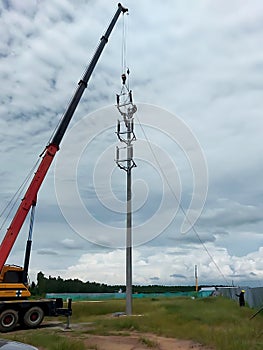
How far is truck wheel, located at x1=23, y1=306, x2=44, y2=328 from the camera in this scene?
66.2 feet

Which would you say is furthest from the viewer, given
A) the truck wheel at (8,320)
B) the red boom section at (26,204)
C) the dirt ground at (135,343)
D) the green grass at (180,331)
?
the truck wheel at (8,320)

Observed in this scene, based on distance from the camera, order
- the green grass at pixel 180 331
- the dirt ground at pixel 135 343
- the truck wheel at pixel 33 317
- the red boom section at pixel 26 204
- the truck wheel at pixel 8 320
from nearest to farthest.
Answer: the green grass at pixel 180 331 < the dirt ground at pixel 135 343 < the red boom section at pixel 26 204 < the truck wheel at pixel 8 320 < the truck wheel at pixel 33 317

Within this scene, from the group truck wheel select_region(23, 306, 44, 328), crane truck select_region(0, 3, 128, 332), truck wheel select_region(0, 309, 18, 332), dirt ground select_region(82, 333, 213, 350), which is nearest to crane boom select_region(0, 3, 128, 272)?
crane truck select_region(0, 3, 128, 332)

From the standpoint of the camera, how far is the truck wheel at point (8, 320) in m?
19.2

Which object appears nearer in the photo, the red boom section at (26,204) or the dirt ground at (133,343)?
the dirt ground at (133,343)

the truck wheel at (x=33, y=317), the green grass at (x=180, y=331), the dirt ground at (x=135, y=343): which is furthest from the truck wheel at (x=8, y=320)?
the dirt ground at (x=135, y=343)

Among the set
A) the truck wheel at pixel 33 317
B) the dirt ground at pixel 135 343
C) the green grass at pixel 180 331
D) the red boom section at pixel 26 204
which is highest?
the red boom section at pixel 26 204

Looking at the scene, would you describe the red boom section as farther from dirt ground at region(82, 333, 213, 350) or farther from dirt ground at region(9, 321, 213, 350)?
dirt ground at region(82, 333, 213, 350)

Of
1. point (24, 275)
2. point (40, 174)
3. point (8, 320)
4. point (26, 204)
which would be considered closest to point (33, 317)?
point (8, 320)

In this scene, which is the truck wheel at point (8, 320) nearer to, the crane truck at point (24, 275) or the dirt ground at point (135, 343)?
the crane truck at point (24, 275)

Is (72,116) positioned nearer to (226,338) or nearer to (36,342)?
(36,342)

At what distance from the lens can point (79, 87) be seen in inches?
848

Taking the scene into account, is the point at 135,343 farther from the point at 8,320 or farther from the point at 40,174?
the point at 40,174

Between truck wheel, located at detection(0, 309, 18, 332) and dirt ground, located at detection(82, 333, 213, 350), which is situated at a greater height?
truck wheel, located at detection(0, 309, 18, 332)
